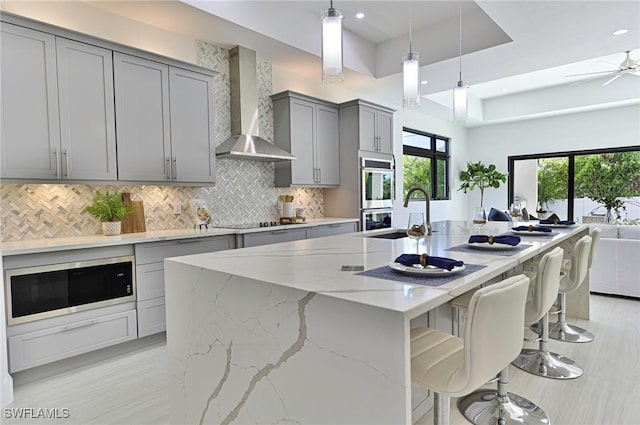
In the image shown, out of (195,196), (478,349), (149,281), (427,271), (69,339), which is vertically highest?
(195,196)

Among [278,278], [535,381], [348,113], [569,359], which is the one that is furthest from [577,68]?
[278,278]

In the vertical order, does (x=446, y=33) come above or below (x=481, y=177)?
above

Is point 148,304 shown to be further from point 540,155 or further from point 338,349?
point 540,155

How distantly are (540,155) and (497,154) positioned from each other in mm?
910

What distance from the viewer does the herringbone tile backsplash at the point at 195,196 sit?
2.91 m

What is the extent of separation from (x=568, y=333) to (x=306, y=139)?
349 cm

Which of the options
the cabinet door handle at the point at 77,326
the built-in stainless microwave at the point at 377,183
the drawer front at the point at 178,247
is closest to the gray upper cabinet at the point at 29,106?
the drawer front at the point at 178,247

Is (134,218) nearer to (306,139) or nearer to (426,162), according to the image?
(306,139)

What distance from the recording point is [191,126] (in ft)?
12.0

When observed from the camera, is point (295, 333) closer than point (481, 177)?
Yes

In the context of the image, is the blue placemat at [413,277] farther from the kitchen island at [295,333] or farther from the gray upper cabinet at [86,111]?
the gray upper cabinet at [86,111]

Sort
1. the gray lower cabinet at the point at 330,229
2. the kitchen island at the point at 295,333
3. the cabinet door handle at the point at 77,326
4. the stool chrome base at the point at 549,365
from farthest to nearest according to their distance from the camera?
the gray lower cabinet at the point at 330,229 < the cabinet door handle at the point at 77,326 < the stool chrome base at the point at 549,365 < the kitchen island at the point at 295,333

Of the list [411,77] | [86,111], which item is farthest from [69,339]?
[411,77]

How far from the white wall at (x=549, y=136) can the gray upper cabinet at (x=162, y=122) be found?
7.42m
